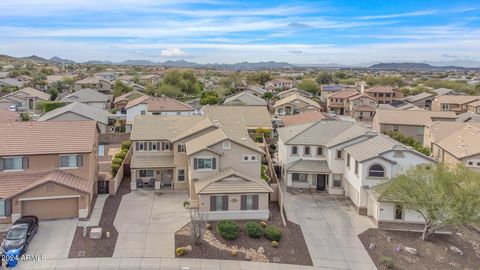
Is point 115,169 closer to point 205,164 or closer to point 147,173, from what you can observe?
point 147,173

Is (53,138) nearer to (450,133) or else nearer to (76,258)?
(76,258)

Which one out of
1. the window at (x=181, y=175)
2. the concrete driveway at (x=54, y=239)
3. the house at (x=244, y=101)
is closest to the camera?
the concrete driveway at (x=54, y=239)

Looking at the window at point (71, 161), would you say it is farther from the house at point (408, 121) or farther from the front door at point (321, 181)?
the house at point (408, 121)

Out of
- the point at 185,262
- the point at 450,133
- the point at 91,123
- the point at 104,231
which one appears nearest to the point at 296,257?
the point at 185,262

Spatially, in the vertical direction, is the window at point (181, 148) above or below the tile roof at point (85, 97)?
below

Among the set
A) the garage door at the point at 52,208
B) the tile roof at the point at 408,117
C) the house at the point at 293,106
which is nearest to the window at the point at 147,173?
the garage door at the point at 52,208

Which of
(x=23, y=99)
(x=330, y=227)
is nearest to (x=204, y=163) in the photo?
(x=330, y=227)
